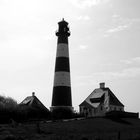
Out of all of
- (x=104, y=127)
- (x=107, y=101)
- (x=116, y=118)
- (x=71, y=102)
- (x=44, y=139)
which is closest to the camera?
(x=44, y=139)

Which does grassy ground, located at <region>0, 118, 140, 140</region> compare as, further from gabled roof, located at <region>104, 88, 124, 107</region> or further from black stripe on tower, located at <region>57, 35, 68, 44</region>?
gabled roof, located at <region>104, 88, 124, 107</region>

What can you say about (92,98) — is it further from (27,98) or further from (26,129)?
(26,129)

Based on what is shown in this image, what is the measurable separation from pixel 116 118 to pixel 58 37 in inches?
637

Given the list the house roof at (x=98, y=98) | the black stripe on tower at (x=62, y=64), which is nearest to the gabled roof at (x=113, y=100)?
the house roof at (x=98, y=98)

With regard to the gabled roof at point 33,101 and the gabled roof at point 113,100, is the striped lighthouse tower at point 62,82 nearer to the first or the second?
the gabled roof at point 33,101

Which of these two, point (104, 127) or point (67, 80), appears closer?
point (104, 127)

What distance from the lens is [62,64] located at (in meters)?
55.6

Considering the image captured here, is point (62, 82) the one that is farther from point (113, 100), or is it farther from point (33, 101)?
point (113, 100)

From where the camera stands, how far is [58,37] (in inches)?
2287

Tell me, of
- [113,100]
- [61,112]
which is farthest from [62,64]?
[113,100]

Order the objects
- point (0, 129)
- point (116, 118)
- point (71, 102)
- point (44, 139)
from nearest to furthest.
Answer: point (44, 139)
point (0, 129)
point (116, 118)
point (71, 102)

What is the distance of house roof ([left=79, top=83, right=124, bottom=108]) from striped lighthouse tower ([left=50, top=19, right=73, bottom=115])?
38.1ft

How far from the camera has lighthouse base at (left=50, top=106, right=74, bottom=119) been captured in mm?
54094

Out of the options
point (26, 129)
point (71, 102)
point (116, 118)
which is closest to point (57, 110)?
point (71, 102)
